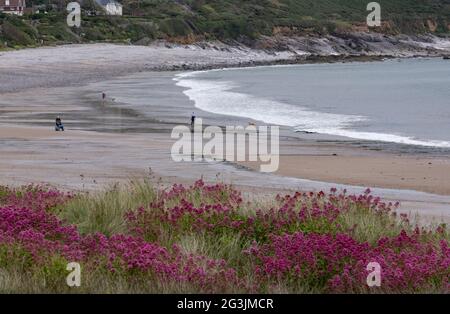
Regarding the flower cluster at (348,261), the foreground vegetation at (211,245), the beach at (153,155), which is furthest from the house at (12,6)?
the flower cluster at (348,261)

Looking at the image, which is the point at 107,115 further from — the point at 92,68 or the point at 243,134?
the point at 92,68

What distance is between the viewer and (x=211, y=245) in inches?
364

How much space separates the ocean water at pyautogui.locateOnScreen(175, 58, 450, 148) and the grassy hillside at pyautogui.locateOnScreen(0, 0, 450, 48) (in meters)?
28.4

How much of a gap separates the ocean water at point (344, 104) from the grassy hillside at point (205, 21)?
28366mm

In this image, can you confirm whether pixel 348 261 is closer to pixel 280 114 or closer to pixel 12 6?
pixel 280 114

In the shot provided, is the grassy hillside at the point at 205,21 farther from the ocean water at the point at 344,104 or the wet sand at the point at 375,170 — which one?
the wet sand at the point at 375,170

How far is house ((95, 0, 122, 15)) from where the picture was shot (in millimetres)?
126438

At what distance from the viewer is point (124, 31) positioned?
10638 cm

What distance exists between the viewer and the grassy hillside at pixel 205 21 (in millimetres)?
93250

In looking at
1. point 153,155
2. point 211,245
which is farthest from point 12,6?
point 211,245

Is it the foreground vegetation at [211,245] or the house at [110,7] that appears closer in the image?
the foreground vegetation at [211,245]

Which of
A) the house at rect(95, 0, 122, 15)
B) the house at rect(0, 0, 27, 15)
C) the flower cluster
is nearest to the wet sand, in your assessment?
the flower cluster

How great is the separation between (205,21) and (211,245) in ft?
409

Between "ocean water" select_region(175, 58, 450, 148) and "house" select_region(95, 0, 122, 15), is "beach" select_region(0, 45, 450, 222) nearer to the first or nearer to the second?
"ocean water" select_region(175, 58, 450, 148)
